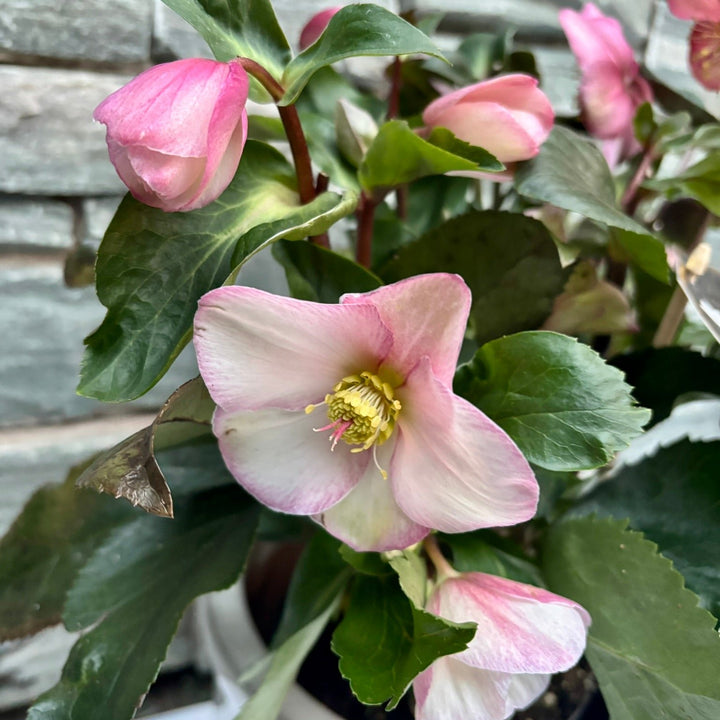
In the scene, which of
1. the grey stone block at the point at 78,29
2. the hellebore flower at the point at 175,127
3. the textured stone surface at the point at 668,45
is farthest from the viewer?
the textured stone surface at the point at 668,45

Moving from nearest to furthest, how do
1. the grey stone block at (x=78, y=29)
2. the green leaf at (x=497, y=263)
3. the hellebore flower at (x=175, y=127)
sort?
1. the hellebore flower at (x=175, y=127)
2. the green leaf at (x=497, y=263)
3. the grey stone block at (x=78, y=29)

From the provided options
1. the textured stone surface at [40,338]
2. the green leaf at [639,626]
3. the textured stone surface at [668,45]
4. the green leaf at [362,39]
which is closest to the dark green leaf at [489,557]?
the green leaf at [639,626]

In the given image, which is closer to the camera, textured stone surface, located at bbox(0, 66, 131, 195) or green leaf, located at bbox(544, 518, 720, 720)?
green leaf, located at bbox(544, 518, 720, 720)

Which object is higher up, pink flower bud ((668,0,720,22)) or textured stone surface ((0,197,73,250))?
pink flower bud ((668,0,720,22))

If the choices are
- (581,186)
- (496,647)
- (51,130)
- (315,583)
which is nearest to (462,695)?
(496,647)

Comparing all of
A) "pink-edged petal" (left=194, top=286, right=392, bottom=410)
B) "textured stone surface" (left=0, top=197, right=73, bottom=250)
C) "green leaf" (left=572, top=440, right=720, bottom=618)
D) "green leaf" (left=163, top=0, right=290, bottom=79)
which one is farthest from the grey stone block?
"green leaf" (left=572, top=440, right=720, bottom=618)

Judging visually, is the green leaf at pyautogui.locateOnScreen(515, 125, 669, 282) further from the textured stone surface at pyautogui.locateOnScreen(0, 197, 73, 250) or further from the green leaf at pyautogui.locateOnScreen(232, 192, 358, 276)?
the textured stone surface at pyautogui.locateOnScreen(0, 197, 73, 250)

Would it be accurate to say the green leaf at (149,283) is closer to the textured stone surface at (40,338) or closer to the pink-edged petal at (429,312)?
the pink-edged petal at (429,312)
